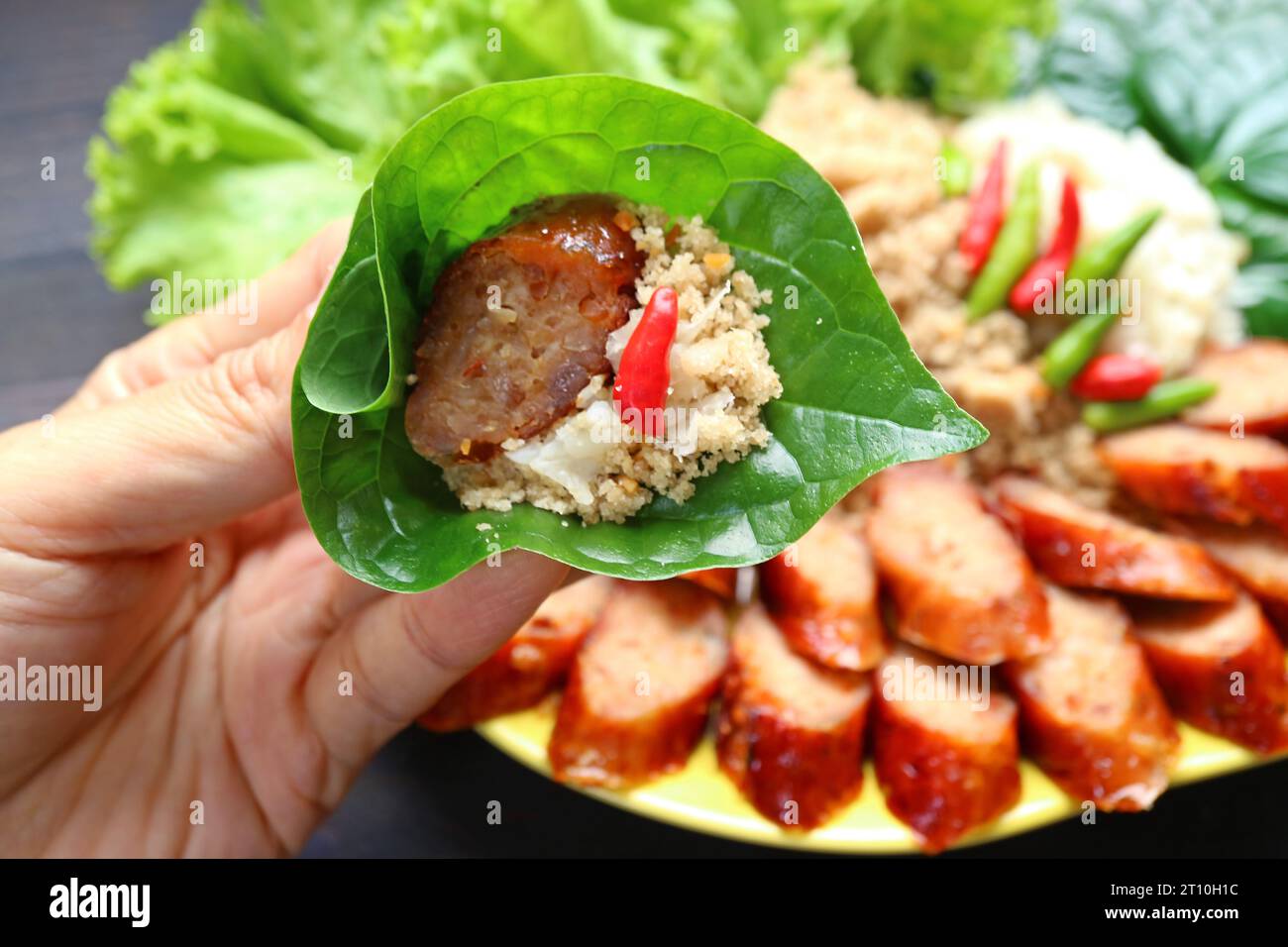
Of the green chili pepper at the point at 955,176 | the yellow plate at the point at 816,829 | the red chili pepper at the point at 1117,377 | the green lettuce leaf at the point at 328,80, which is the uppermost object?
the green lettuce leaf at the point at 328,80

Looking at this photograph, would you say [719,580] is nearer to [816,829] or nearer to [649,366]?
[816,829]

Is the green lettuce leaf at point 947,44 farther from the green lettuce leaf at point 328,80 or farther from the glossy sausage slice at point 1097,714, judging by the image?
the glossy sausage slice at point 1097,714

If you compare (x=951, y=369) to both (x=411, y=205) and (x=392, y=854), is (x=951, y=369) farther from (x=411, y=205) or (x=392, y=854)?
(x=392, y=854)

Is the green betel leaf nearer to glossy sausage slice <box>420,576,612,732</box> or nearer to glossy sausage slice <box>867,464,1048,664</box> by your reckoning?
glossy sausage slice <box>420,576,612,732</box>

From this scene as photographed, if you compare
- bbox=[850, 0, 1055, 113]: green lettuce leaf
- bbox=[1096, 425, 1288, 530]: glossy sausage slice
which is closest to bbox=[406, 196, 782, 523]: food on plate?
bbox=[1096, 425, 1288, 530]: glossy sausage slice

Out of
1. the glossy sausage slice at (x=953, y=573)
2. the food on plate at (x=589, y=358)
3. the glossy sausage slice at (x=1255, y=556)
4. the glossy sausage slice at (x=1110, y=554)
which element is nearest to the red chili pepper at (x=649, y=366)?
the food on plate at (x=589, y=358)

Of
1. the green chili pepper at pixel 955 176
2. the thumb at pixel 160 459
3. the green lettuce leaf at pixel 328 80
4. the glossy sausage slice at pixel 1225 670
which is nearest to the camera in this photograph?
the thumb at pixel 160 459
